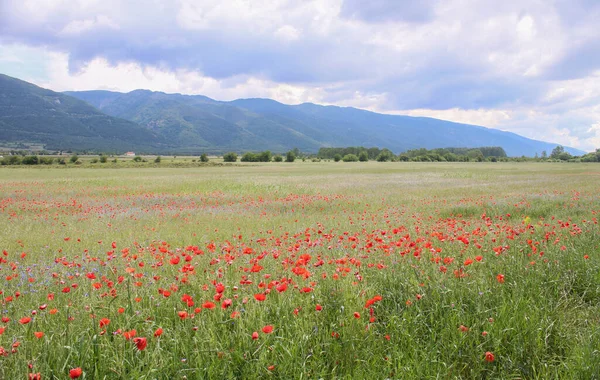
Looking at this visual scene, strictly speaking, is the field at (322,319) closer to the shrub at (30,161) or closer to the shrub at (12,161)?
the shrub at (30,161)

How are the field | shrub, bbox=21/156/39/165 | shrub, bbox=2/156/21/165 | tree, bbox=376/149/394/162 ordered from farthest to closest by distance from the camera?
tree, bbox=376/149/394/162, shrub, bbox=2/156/21/165, shrub, bbox=21/156/39/165, the field

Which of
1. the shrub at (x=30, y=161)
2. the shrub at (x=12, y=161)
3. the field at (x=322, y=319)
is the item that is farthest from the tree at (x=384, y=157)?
the field at (x=322, y=319)

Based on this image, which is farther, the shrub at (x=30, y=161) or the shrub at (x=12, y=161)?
the shrub at (x=12, y=161)

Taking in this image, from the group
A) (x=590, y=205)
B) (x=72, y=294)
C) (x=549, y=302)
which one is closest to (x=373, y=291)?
(x=549, y=302)

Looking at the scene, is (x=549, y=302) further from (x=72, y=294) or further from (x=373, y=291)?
(x=72, y=294)

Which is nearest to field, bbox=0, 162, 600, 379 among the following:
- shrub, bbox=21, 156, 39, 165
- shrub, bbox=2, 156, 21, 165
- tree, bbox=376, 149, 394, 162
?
shrub, bbox=21, 156, 39, 165

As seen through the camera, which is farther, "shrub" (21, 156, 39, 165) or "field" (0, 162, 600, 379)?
"shrub" (21, 156, 39, 165)

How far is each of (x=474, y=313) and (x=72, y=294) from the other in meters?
5.02

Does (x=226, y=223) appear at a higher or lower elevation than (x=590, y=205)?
lower

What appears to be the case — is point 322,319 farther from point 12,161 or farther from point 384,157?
point 384,157

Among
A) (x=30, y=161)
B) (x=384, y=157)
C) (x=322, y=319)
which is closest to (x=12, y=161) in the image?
(x=30, y=161)

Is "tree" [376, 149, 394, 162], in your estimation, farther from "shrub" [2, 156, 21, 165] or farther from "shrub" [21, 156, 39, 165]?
"shrub" [2, 156, 21, 165]

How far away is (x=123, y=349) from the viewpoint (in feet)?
10.8

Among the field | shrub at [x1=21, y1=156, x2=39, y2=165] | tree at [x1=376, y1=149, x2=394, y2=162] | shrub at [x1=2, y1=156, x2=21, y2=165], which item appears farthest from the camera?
tree at [x1=376, y1=149, x2=394, y2=162]
